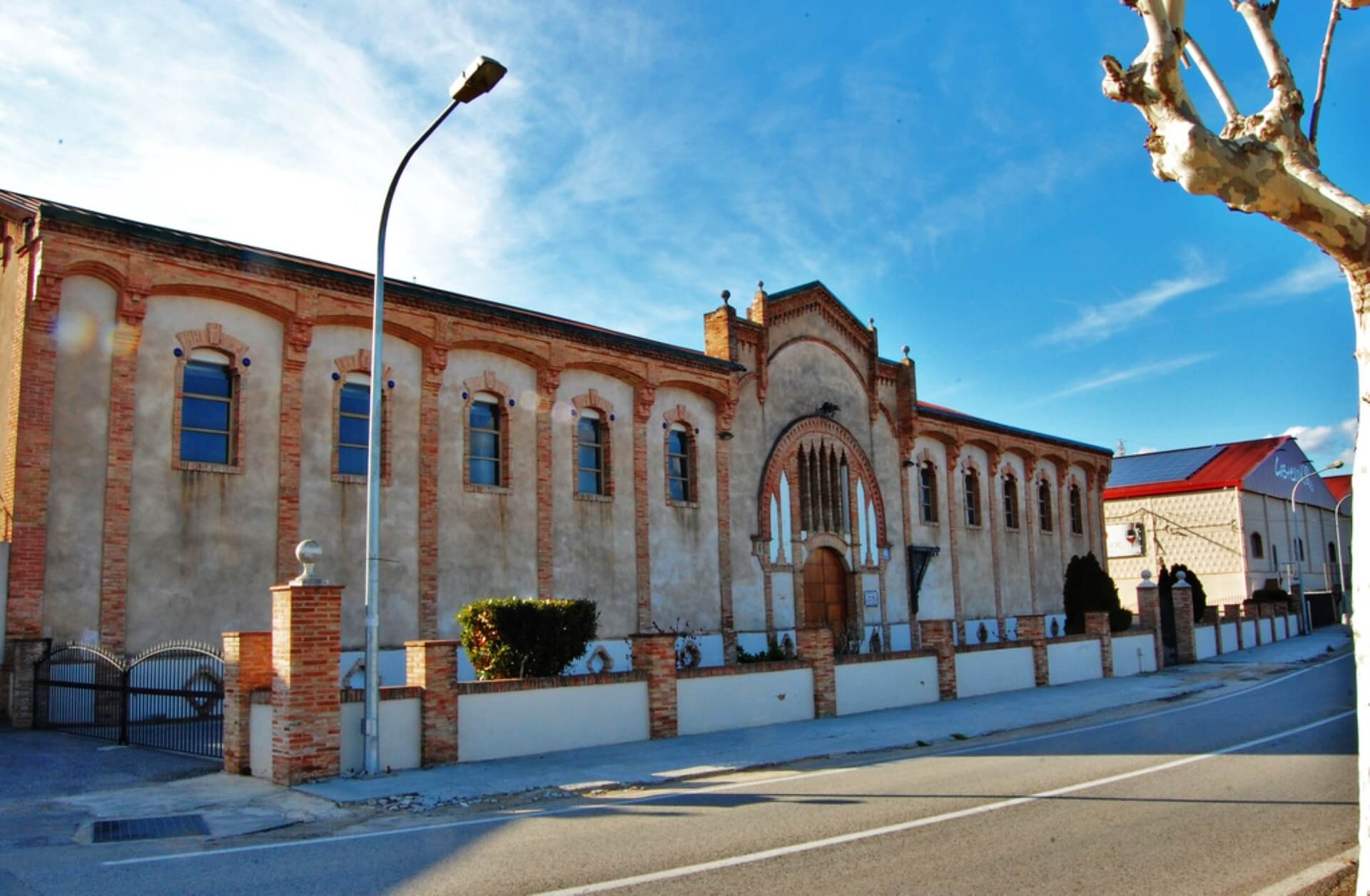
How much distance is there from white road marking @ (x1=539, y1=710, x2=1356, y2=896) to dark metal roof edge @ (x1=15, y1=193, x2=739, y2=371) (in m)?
14.2

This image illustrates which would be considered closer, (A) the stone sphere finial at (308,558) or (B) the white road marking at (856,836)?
(B) the white road marking at (856,836)

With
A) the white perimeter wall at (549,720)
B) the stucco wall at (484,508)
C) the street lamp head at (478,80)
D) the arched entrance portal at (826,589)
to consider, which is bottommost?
the white perimeter wall at (549,720)

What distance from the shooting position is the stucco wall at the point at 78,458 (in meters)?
16.2

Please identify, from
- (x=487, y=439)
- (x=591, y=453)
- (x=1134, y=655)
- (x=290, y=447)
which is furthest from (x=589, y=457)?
(x=1134, y=655)

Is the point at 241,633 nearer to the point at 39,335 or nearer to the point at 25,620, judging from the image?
the point at 25,620

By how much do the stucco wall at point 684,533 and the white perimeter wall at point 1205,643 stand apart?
1507 centimetres

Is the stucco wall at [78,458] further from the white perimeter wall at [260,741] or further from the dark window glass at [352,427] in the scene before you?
the white perimeter wall at [260,741]

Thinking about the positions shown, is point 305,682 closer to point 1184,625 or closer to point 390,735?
point 390,735

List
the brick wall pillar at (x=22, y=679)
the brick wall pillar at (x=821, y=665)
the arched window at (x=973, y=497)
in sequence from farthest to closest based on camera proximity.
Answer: the arched window at (x=973, y=497)
the brick wall pillar at (x=821, y=665)
the brick wall pillar at (x=22, y=679)

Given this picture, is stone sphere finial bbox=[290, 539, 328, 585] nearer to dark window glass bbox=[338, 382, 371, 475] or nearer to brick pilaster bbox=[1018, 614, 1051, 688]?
dark window glass bbox=[338, 382, 371, 475]

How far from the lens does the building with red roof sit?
5172 centimetres

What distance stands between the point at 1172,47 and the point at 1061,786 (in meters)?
7.56

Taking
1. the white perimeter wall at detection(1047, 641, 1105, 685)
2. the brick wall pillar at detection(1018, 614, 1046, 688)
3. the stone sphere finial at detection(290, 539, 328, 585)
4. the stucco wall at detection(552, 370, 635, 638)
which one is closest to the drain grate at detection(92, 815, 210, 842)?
the stone sphere finial at detection(290, 539, 328, 585)

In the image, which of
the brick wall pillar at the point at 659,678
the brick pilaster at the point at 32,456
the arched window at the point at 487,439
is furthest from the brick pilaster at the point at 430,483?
the brick pilaster at the point at 32,456
